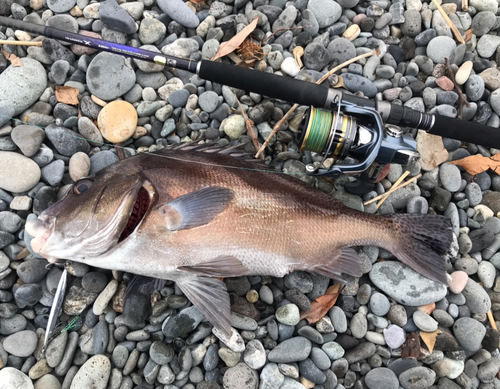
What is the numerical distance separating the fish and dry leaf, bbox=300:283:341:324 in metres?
0.27

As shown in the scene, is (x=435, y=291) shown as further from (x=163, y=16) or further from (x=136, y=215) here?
(x=163, y=16)

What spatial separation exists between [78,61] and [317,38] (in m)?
2.04

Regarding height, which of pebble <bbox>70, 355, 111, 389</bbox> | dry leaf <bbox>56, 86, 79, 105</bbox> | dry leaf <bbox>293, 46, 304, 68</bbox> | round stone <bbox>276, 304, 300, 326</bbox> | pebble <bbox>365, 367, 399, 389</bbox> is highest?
dry leaf <bbox>293, 46, 304, 68</bbox>

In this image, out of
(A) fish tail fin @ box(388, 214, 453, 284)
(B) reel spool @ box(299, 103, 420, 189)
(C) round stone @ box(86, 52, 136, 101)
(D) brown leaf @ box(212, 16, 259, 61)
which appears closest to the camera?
(B) reel spool @ box(299, 103, 420, 189)

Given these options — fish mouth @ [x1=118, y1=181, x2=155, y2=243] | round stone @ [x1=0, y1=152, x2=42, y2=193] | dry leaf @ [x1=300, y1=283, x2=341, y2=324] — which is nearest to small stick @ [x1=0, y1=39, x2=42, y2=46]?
round stone @ [x1=0, y1=152, x2=42, y2=193]

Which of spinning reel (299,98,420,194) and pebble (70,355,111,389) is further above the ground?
spinning reel (299,98,420,194)

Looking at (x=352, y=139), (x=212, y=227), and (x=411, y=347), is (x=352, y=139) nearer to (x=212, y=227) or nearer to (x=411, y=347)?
(x=212, y=227)

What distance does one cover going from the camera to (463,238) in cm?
281

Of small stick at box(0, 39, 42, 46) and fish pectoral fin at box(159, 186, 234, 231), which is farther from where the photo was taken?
A: small stick at box(0, 39, 42, 46)

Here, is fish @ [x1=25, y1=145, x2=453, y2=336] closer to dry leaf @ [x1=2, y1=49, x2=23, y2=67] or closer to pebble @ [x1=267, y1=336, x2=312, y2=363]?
pebble @ [x1=267, y1=336, x2=312, y2=363]

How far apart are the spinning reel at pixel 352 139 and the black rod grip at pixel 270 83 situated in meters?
0.16

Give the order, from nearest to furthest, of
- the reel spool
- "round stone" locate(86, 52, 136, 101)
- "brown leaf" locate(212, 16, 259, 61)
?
the reel spool → "round stone" locate(86, 52, 136, 101) → "brown leaf" locate(212, 16, 259, 61)

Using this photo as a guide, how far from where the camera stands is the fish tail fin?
8.36 ft

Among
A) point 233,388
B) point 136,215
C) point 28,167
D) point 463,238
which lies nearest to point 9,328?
point 28,167
